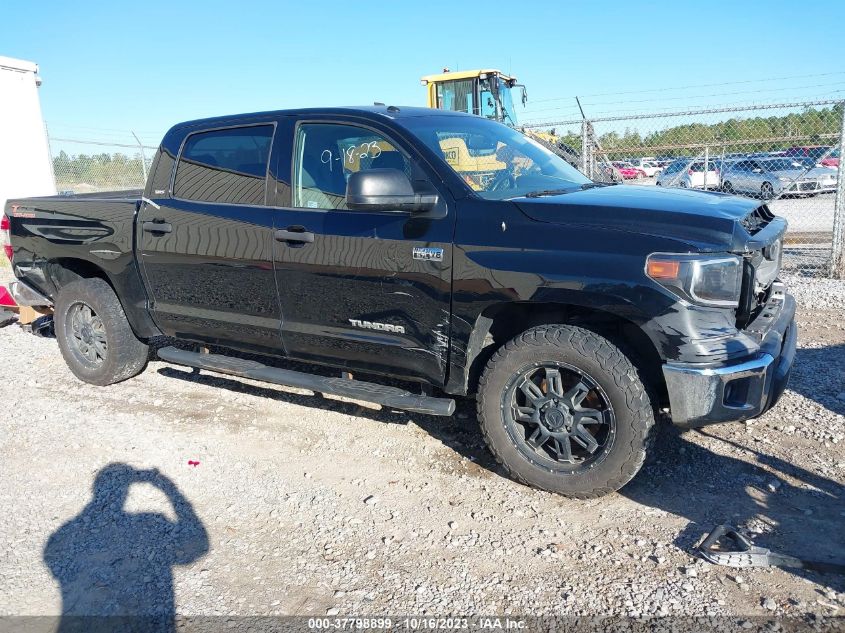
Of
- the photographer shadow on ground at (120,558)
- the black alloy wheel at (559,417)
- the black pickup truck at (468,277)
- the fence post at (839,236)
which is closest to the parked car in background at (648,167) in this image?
the fence post at (839,236)

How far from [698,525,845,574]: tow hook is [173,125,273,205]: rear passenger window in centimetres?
312

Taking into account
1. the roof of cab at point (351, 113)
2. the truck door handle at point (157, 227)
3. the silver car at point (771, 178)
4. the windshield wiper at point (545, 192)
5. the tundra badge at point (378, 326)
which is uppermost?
the roof of cab at point (351, 113)

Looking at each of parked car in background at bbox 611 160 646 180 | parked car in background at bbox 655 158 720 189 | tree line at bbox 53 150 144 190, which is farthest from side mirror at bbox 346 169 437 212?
tree line at bbox 53 150 144 190

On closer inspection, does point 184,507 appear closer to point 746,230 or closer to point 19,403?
point 19,403

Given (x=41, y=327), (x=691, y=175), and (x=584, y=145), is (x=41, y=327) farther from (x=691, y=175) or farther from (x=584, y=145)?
(x=691, y=175)

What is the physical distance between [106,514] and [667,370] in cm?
290

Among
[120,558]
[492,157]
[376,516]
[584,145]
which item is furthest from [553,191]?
[584,145]

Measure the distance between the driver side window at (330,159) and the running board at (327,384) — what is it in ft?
3.48

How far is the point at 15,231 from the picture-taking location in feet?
18.3

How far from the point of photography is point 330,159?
4.08 meters

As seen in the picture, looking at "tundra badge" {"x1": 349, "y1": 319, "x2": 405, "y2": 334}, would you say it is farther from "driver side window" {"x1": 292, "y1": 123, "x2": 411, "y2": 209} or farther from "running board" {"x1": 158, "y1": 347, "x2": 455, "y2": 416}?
"driver side window" {"x1": 292, "y1": 123, "x2": 411, "y2": 209}

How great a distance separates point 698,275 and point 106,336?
14.2 feet

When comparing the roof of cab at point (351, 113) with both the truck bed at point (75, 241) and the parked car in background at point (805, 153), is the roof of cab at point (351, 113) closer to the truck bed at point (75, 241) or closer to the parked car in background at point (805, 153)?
the truck bed at point (75, 241)

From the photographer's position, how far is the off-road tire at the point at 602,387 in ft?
10.6
